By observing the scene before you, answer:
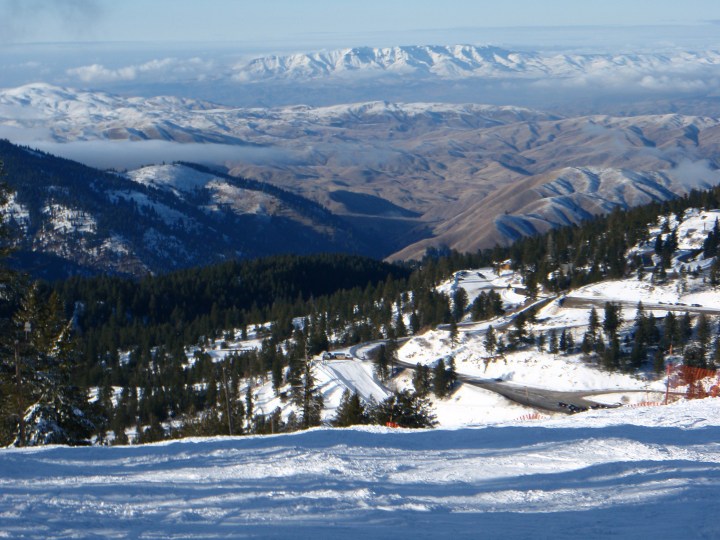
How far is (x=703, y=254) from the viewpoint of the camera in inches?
3164

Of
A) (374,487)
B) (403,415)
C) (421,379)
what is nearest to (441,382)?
(421,379)

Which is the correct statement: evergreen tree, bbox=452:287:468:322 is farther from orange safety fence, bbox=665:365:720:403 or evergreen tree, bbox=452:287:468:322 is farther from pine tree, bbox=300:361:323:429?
pine tree, bbox=300:361:323:429

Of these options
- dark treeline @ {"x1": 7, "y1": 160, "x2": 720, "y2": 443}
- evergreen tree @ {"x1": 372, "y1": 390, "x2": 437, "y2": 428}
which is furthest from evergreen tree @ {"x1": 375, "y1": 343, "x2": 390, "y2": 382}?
evergreen tree @ {"x1": 372, "y1": 390, "x2": 437, "y2": 428}

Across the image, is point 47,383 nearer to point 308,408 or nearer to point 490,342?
point 308,408

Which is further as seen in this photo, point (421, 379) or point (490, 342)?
point (490, 342)

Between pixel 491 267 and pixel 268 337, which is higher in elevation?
pixel 491 267

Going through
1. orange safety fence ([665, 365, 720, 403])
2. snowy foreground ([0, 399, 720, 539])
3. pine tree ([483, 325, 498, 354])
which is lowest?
orange safety fence ([665, 365, 720, 403])

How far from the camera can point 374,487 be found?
45.6 feet

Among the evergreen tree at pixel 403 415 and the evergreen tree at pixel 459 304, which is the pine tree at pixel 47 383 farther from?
the evergreen tree at pixel 459 304

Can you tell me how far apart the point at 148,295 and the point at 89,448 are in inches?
4223

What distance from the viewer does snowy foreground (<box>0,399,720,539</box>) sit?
455 inches

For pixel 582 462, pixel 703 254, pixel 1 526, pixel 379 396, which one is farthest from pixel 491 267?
pixel 1 526

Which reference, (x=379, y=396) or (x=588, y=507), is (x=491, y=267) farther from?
(x=588, y=507)

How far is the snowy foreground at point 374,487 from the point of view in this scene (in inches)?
455
